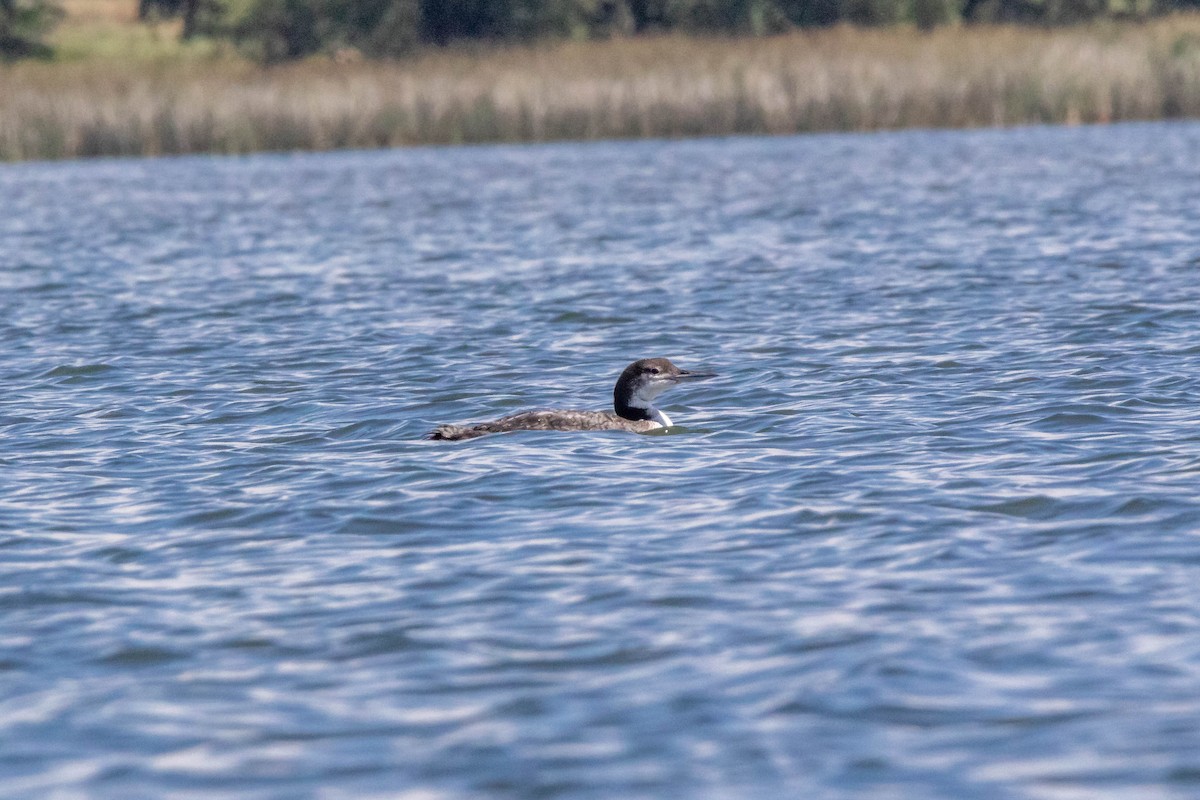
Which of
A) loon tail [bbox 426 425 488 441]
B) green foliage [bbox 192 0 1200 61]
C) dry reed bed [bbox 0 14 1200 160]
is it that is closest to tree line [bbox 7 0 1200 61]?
green foliage [bbox 192 0 1200 61]

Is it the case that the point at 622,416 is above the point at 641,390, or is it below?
below

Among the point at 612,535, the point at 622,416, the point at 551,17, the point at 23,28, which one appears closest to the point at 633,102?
the point at 551,17

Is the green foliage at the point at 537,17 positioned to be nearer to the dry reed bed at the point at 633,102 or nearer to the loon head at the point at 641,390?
the dry reed bed at the point at 633,102

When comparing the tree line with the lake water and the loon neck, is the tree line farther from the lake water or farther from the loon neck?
the loon neck

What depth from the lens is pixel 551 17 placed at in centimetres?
5675

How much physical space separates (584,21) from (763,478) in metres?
51.4

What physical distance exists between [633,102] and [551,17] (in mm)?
21788

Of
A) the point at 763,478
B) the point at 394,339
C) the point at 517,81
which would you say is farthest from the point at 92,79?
the point at 763,478

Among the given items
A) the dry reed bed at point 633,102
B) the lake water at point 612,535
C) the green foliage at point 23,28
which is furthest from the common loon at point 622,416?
the green foliage at point 23,28

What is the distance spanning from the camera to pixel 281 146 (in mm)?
36156

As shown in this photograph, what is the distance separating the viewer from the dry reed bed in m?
35.1

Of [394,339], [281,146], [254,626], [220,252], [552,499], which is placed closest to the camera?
[254,626]

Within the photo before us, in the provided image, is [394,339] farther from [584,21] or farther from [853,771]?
[584,21]

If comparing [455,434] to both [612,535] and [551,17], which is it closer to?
[612,535]
